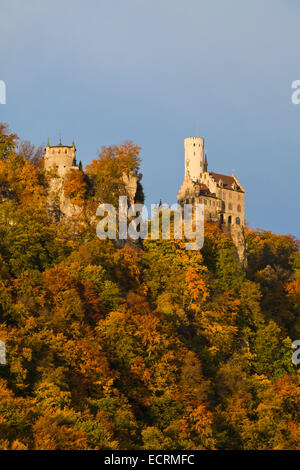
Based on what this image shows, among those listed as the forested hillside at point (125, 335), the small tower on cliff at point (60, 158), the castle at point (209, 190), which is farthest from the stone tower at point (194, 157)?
the small tower on cliff at point (60, 158)

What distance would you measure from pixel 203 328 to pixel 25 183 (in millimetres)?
17622

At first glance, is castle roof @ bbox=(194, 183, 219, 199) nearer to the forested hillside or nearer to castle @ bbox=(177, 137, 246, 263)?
castle @ bbox=(177, 137, 246, 263)

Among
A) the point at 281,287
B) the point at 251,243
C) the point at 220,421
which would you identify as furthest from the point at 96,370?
the point at 251,243

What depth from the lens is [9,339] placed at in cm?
7050

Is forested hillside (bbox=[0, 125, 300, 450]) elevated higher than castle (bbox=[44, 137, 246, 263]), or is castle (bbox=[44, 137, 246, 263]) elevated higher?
castle (bbox=[44, 137, 246, 263])

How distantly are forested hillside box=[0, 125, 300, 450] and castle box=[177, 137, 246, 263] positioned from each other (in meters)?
16.4

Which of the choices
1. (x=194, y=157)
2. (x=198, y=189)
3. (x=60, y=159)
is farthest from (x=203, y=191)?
(x=60, y=159)

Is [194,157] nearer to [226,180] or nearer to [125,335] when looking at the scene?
[226,180]

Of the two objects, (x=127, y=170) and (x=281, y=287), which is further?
(x=281, y=287)

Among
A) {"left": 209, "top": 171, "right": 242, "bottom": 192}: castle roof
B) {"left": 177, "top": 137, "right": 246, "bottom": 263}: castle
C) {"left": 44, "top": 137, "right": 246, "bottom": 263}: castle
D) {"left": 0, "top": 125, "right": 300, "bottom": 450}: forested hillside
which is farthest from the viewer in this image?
{"left": 209, "top": 171, "right": 242, "bottom": 192}: castle roof

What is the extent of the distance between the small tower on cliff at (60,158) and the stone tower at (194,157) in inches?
1285

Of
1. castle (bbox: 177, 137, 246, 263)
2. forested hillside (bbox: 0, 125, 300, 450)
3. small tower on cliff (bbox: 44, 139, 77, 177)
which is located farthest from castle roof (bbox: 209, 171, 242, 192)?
small tower on cliff (bbox: 44, 139, 77, 177)

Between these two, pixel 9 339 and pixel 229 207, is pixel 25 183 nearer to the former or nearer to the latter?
pixel 9 339

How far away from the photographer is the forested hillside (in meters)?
69.3
